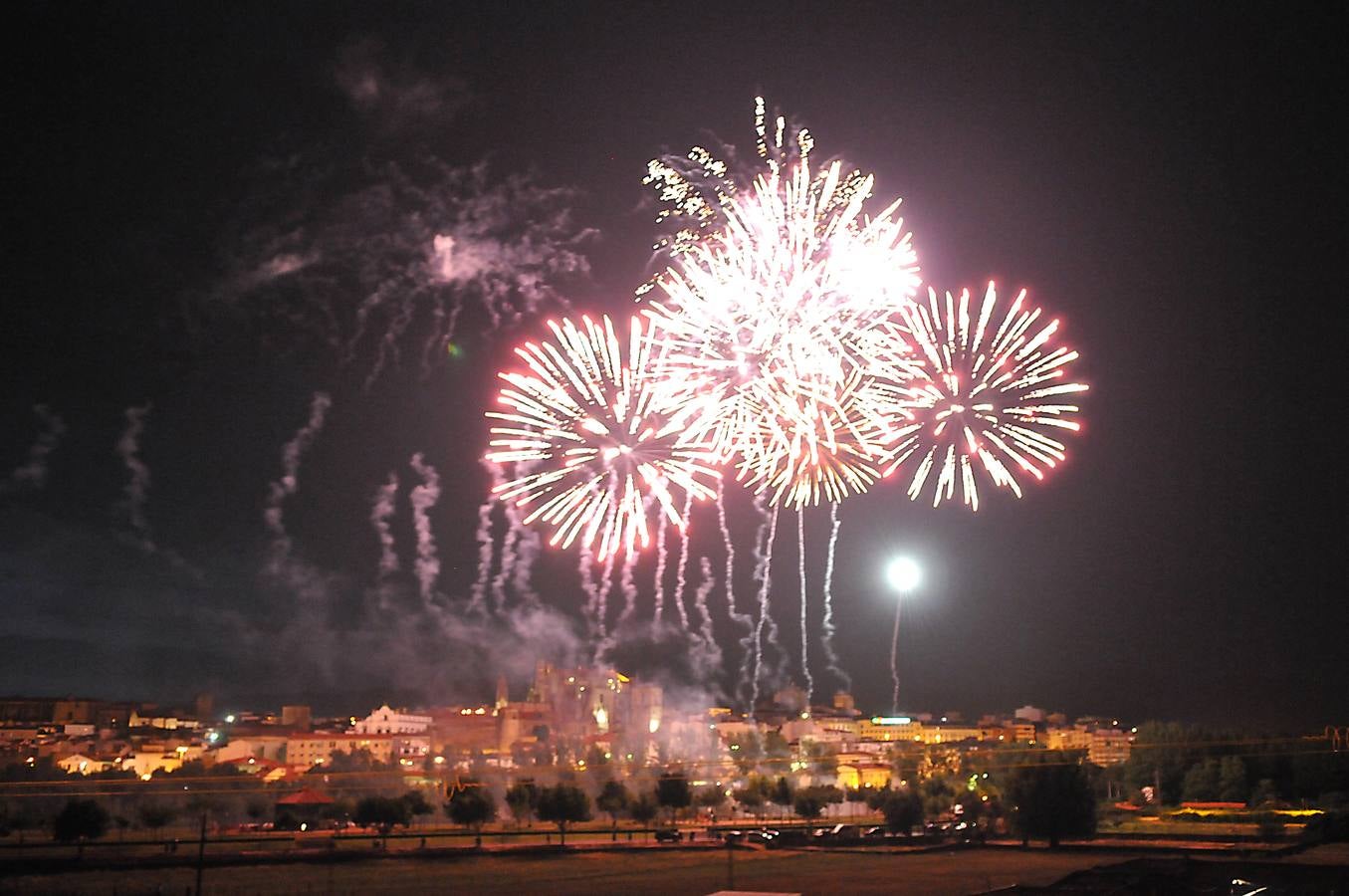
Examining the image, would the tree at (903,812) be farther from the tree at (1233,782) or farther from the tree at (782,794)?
the tree at (1233,782)

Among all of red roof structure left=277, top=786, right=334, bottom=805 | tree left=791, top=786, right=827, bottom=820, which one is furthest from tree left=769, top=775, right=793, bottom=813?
red roof structure left=277, top=786, right=334, bottom=805

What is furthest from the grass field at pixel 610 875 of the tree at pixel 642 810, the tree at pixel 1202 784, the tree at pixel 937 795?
the tree at pixel 1202 784

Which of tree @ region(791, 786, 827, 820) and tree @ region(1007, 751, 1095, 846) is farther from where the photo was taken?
tree @ region(791, 786, 827, 820)

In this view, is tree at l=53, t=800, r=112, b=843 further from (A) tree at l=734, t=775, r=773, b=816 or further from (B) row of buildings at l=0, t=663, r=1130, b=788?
(B) row of buildings at l=0, t=663, r=1130, b=788

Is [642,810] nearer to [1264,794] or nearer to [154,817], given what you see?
[154,817]

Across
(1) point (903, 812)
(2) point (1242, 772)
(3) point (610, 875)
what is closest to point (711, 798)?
(1) point (903, 812)

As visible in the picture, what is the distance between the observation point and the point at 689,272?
1945 cm

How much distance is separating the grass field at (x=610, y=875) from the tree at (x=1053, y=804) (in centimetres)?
523

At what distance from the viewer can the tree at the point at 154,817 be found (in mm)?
32219

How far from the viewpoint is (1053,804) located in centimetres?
3516

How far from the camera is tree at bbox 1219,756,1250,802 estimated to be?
5103 cm

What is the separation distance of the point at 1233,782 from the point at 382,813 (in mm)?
37560

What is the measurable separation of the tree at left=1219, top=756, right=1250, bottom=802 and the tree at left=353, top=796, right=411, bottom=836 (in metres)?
36.2

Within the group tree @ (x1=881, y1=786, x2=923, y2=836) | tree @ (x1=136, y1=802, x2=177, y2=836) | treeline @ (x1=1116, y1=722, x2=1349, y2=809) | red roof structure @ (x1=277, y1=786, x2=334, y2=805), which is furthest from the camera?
treeline @ (x1=1116, y1=722, x2=1349, y2=809)
